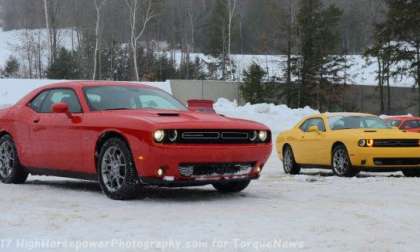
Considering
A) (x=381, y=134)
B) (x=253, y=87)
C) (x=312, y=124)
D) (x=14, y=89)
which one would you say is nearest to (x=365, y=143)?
(x=381, y=134)

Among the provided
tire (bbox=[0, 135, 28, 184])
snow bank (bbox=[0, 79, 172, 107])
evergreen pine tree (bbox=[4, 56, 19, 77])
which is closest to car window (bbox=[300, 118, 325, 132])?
tire (bbox=[0, 135, 28, 184])

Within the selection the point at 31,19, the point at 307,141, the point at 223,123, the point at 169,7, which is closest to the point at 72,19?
the point at 31,19

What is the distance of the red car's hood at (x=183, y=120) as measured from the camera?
7.84 metres

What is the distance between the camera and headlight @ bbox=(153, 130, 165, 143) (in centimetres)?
771

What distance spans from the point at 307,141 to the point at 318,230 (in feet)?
25.9

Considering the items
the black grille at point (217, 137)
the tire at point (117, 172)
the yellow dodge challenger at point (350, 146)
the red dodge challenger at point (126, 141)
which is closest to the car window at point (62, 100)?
the red dodge challenger at point (126, 141)

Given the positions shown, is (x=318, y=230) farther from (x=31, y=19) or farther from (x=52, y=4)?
(x=31, y=19)

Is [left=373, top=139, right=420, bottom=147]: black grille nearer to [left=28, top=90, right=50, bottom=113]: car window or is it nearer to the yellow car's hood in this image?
the yellow car's hood

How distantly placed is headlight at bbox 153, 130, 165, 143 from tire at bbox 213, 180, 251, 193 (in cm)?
154

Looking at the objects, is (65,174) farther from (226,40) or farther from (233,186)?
(226,40)

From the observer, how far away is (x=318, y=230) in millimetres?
6137

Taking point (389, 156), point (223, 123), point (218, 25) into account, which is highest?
point (218, 25)

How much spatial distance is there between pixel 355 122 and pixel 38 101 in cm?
632

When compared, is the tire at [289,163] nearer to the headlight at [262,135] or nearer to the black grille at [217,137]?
the headlight at [262,135]
